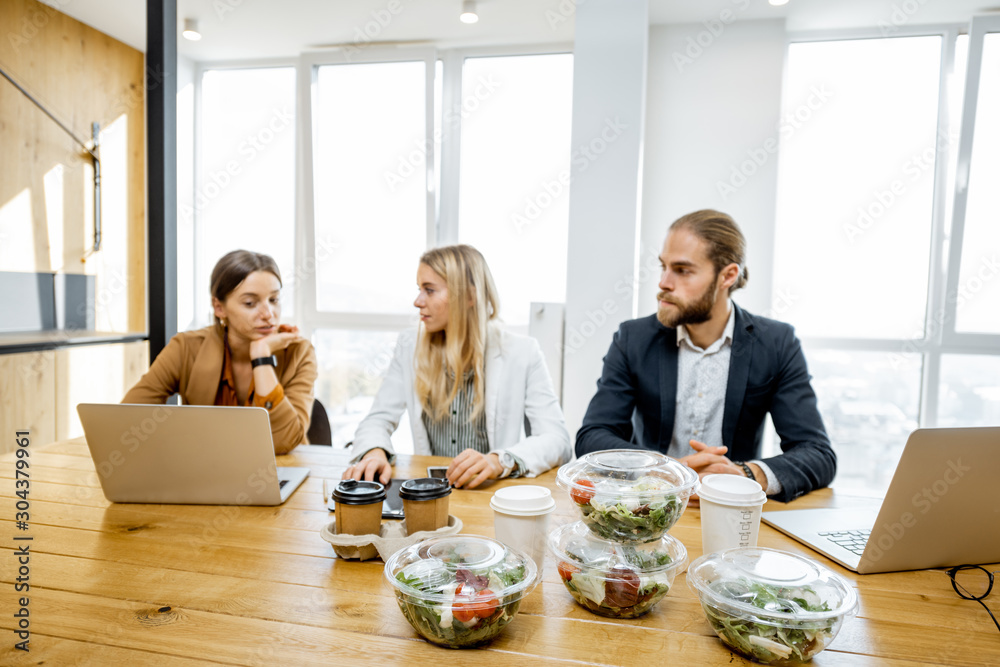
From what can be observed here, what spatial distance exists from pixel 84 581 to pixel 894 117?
3912 millimetres

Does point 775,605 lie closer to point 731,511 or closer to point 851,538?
point 731,511

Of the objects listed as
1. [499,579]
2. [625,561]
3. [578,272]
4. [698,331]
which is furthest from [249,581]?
[578,272]

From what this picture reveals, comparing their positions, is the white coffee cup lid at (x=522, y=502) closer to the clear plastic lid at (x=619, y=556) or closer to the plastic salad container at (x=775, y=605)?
the clear plastic lid at (x=619, y=556)

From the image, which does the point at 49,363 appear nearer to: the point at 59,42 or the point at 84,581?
the point at 59,42

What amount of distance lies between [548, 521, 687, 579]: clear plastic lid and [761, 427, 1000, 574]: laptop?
0.38 meters

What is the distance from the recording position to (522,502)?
88 cm

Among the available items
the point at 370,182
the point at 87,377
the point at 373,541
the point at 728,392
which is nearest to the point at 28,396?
the point at 87,377

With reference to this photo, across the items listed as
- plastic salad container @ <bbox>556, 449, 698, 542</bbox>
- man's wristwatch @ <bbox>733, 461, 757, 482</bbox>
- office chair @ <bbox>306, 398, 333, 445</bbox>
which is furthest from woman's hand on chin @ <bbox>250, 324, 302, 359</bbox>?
man's wristwatch @ <bbox>733, 461, 757, 482</bbox>

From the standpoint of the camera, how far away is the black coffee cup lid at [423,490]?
999 mm

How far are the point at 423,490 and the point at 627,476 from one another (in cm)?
35

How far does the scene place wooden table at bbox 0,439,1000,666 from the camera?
2.42 feet

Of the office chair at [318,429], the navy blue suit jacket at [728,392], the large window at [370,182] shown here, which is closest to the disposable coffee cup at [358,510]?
the navy blue suit jacket at [728,392]

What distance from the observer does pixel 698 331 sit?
1.87 m

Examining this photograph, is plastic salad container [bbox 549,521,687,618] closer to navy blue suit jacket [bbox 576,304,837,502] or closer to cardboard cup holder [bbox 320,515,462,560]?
cardboard cup holder [bbox 320,515,462,560]
